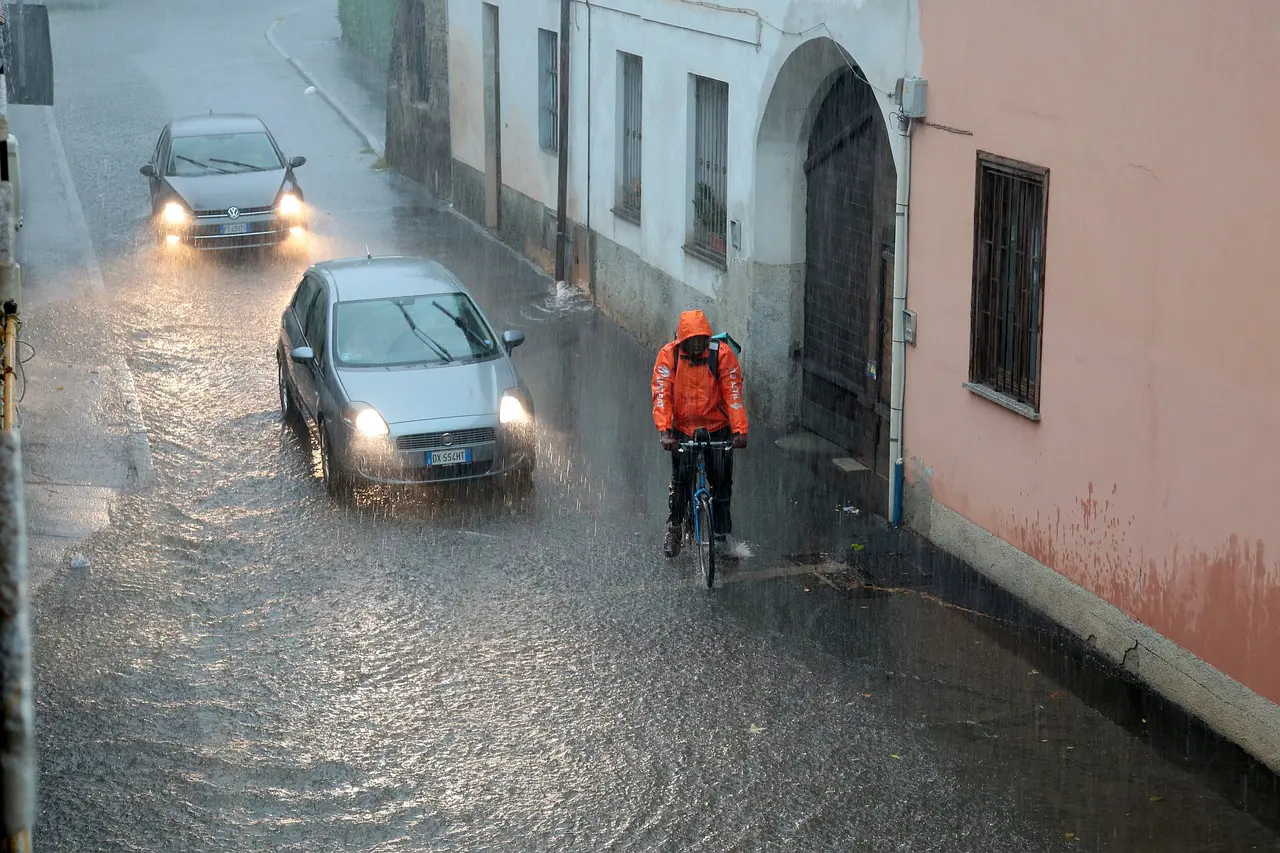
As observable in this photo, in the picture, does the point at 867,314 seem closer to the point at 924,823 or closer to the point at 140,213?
the point at 924,823

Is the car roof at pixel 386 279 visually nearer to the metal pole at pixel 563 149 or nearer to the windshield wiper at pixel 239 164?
the metal pole at pixel 563 149

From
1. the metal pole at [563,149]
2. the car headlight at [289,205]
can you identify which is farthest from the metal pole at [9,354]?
the car headlight at [289,205]

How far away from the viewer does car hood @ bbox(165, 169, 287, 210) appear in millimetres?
21109

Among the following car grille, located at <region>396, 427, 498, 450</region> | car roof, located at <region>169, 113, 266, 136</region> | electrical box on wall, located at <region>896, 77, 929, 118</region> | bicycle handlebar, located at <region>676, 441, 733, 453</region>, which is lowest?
car grille, located at <region>396, 427, 498, 450</region>

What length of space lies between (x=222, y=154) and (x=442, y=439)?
1166 cm

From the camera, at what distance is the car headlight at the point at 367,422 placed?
12008 millimetres

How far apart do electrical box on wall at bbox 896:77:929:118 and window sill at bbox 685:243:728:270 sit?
4026 mm

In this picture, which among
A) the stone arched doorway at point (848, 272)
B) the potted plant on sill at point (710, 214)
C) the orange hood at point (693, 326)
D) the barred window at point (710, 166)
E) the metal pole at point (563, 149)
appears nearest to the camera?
the orange hood at point (693, 326)

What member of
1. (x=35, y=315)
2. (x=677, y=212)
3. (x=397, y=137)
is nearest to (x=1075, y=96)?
(x=677, y=212)

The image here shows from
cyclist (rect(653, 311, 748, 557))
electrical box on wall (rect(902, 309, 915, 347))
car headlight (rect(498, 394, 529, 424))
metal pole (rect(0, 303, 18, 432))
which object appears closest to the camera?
metal pole (rect(0, 303, 18, 432))

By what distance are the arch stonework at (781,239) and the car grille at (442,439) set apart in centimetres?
303

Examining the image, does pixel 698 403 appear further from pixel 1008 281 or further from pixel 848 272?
pixel 848 272

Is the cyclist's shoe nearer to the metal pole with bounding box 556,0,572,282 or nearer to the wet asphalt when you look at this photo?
the wet asphalt

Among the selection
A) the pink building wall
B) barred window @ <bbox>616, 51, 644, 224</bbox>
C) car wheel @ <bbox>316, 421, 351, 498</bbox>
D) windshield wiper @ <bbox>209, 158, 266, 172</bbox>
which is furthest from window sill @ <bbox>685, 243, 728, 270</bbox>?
windshield wiper @ <bbox>209, 158, 266, 172</bbox>
